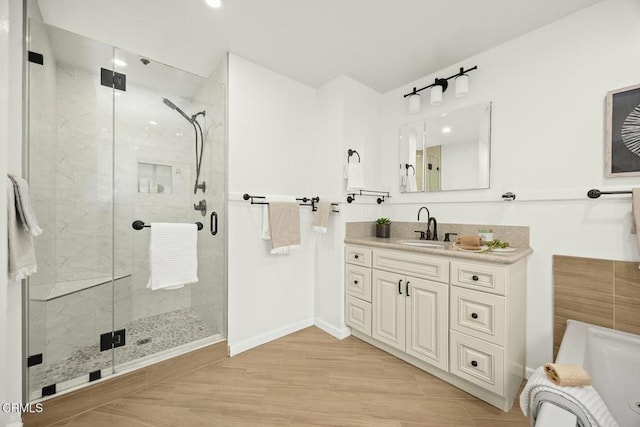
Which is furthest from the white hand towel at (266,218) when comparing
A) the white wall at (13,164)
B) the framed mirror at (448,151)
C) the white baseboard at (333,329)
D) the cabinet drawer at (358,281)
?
the white wall at (13,164)

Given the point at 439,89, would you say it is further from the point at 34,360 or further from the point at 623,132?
the point at 34,360

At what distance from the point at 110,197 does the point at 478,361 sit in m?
2.66

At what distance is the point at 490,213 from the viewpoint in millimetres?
2016

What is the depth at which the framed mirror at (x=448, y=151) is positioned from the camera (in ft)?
6.77

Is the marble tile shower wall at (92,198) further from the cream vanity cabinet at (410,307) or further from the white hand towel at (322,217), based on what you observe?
the cream vanity cabinet at (410,307)

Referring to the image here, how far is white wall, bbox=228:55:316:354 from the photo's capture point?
6.98 ft

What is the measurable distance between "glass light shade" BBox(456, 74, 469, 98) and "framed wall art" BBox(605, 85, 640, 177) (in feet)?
2.70

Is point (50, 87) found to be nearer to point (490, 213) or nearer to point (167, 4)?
point (167, 4)

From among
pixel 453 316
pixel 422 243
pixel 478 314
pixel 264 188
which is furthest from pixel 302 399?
pixel 264 188

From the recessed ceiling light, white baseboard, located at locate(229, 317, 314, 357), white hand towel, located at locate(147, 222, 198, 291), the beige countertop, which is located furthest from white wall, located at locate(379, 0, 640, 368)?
white hand towel, located at locate(147, 222, 198, 291)

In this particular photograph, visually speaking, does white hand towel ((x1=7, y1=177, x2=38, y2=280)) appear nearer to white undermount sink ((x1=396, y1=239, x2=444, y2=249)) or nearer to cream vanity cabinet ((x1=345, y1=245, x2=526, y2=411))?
cream vanity cabinet ((x1=345, y1=245, x2=526, y2=411))

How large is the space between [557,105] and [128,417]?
11.0 ft

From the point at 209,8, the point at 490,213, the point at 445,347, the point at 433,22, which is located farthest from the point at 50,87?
the point at 490,213


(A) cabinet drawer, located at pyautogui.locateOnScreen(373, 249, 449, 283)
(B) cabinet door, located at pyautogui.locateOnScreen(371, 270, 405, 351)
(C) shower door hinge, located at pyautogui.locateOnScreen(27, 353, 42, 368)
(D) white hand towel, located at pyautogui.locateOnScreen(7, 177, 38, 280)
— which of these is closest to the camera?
(D) white hand towel, located at pyautogui.locateOnScreen(7, 177, 38, 280)
